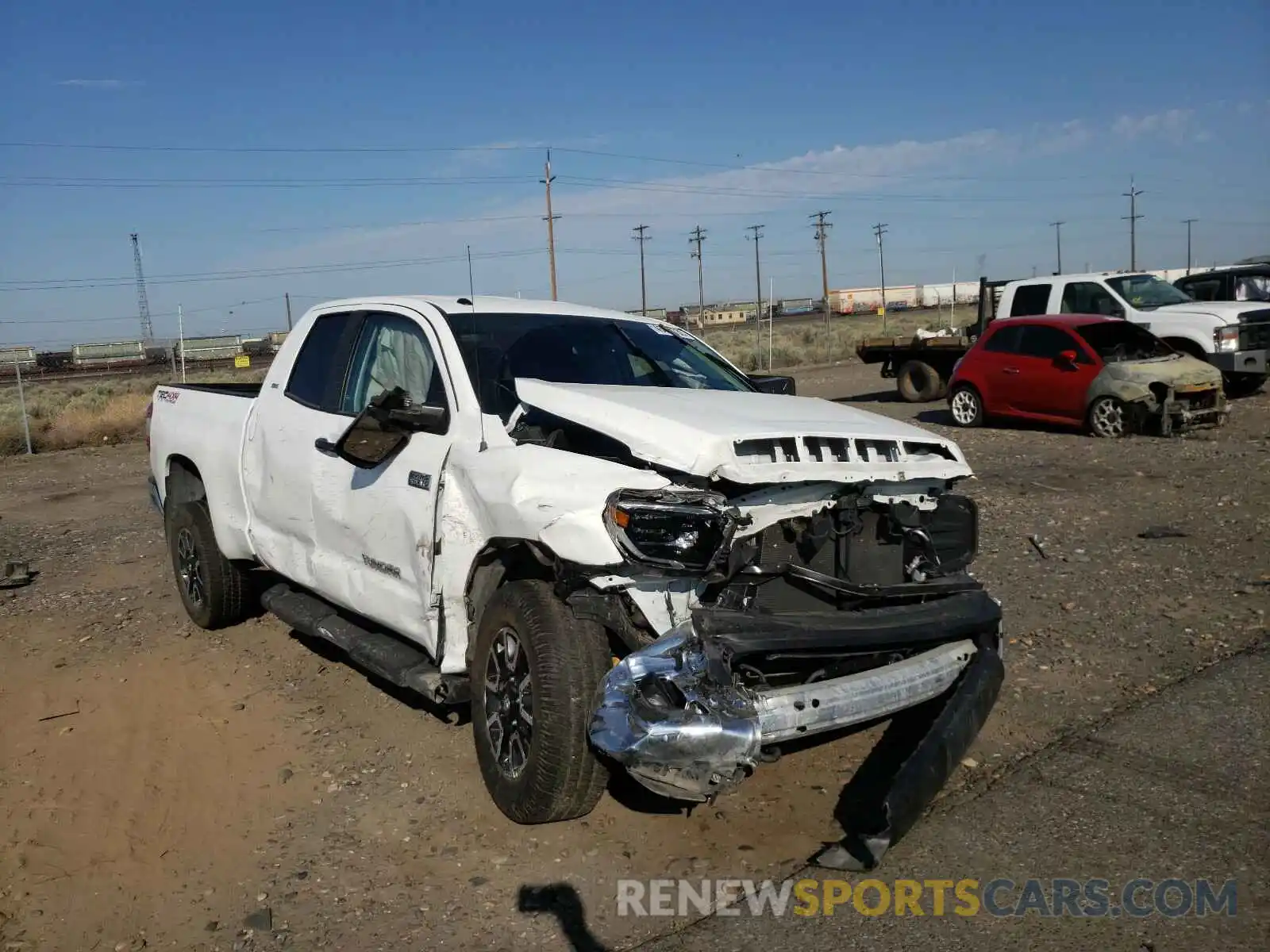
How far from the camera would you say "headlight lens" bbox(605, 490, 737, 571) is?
369 centimetres

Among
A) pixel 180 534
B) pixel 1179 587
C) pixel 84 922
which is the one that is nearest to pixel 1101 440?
pixel 1179 587

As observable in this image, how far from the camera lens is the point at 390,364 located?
17.7 feet

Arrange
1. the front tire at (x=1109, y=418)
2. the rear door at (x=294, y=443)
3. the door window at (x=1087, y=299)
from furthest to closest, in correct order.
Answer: the door window at (x=1087, y=299)
the front tire at (x=1109, y=418)
the rear door at (x=294, y=443)

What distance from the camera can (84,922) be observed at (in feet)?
12.2

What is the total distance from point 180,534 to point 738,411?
4305 millimetres

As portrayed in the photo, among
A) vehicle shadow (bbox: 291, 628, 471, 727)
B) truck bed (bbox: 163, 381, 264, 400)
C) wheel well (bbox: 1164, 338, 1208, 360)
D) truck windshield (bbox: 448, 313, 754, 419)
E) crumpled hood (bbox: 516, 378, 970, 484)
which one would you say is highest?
truck windshield (bbox: 448, 313, 754, 419)

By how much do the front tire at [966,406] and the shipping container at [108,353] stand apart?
55.5 m

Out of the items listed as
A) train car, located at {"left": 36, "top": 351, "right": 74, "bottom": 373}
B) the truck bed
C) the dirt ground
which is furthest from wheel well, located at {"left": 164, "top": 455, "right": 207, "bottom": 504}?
train car, located at {"left": 36, "top": 351, "right": 74, "bottom": 373}

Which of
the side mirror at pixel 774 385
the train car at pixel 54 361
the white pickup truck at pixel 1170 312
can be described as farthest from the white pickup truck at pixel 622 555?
the train car at pixel 54 361

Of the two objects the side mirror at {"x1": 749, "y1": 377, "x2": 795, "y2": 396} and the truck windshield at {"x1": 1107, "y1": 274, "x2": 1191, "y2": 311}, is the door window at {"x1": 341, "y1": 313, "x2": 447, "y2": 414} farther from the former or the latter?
the truck windshield at {"x1": 1107, "y1": 274, "x2": 1191, "y2": 311}

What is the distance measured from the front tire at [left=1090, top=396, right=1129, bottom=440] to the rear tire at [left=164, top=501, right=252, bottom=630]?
10.5 meters

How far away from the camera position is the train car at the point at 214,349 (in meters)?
54.5

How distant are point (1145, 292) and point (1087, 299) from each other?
992 millimetres

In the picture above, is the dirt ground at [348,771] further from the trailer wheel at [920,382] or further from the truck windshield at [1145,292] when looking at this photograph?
the trailer wheel at [920,382]
